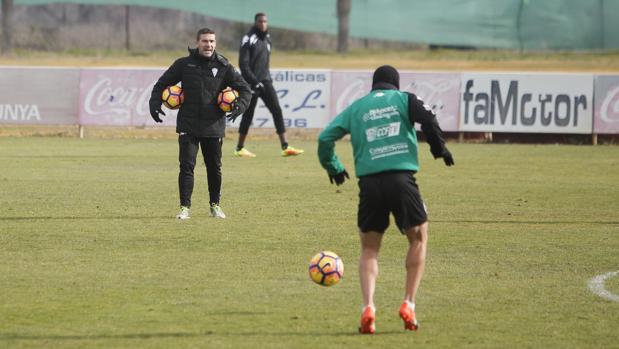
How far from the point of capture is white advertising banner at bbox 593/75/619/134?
965 inches

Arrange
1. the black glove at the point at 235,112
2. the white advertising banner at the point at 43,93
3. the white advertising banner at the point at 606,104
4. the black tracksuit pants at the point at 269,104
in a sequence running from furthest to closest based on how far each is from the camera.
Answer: the white advertising banner at the point at 43,93
the white advertising banner at the point at 606,104
the black tracksuit pants at the point at 269,104
the black glove at the point at 235,112

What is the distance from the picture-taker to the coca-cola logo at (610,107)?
80.5ft

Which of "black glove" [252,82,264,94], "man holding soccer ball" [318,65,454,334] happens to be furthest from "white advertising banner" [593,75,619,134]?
"man holding soccer ball" [318,65,454,334]

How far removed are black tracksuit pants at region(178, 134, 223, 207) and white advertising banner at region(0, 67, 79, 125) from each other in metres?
12.6

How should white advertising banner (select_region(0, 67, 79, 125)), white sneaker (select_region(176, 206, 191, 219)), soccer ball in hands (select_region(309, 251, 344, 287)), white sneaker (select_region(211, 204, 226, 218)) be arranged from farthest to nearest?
1. white advertising banner (select_region(0, 67, 79, 125))
2. white sneaker (select_region(211, 204, 226, 218))
3. white sneaker (select_region(176, 206, 191, 219))
4. soccer ball in hands (select_region(309, 251, 344, 287))

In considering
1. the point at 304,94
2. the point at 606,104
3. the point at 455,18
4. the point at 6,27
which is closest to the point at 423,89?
the point at 304,94

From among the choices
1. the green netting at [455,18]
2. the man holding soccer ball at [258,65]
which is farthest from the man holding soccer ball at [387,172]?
the green netting at [455,18]

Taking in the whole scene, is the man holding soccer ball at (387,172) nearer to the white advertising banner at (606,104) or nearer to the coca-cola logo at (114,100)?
the white advertising banner at (606,104)

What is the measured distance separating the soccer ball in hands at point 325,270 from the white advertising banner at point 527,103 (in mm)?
16542

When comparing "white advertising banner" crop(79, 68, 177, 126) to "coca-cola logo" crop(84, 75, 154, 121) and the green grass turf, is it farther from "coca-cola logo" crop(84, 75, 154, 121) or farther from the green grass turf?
the green grass turf

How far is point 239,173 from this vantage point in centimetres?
1848

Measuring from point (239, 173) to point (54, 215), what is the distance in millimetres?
5293

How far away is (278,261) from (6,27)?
113ft

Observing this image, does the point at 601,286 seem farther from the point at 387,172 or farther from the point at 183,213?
the point at 183,213
